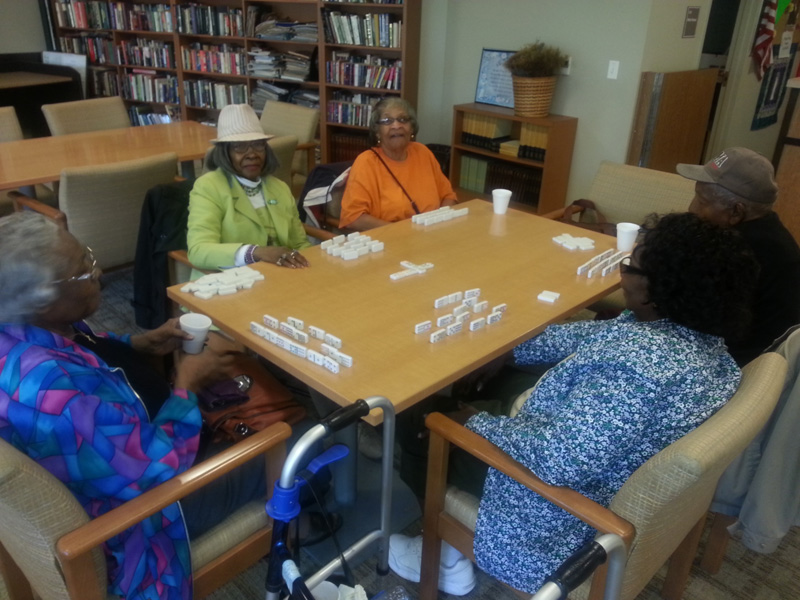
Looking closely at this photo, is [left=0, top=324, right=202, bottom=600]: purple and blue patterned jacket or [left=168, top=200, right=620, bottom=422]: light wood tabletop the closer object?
[left=0, top=324, right=202, bottom=600]: purple and blue patterned jacket

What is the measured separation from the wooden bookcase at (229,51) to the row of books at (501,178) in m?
0.74

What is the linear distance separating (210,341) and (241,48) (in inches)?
170

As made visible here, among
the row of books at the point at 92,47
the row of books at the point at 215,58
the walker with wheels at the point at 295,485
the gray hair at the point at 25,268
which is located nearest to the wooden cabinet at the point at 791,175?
the walker with wheels at the point at 295,485

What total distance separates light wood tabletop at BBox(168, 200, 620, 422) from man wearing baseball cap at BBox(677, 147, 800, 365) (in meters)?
0.39

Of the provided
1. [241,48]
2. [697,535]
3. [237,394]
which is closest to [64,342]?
[237,394]

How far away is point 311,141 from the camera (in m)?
3.99

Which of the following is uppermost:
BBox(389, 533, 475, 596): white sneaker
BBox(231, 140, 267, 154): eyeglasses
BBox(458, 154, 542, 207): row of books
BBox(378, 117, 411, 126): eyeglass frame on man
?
BBox(378, 117, 411, 126): eyeglass frame on man

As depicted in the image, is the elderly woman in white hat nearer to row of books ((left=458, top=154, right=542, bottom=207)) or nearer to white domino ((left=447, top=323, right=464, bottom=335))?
white domino ((left=447, top=323, right=464, bottom=335))

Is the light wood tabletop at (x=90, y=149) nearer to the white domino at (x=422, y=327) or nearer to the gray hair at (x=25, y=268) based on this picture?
the gray hair at (x=25, y=268)

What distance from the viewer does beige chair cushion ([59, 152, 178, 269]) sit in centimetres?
A: 256

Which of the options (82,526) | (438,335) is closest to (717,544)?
(438,335)

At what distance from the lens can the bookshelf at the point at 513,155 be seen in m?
4.08

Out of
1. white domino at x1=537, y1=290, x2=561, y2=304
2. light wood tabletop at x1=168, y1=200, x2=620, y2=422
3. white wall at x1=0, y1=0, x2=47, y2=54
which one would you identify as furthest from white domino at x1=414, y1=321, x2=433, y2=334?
white wall at x1=0, y1=0, x2=47, y2=54

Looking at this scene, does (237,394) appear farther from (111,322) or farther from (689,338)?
(111,322)
